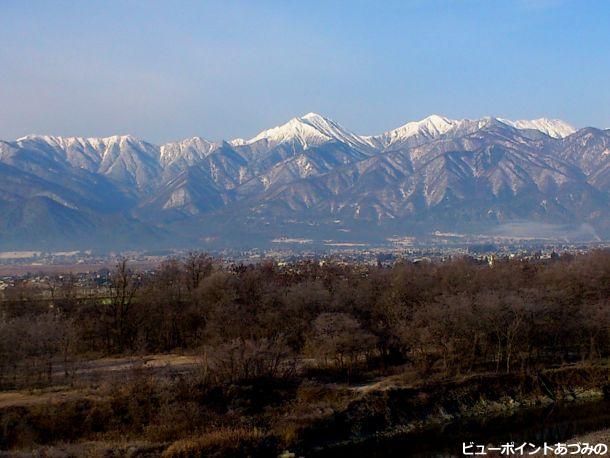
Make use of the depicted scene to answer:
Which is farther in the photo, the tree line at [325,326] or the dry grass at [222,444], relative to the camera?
the tree line at [325,326]

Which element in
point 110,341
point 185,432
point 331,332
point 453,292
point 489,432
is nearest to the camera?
point 185,432

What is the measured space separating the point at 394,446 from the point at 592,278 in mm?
36697

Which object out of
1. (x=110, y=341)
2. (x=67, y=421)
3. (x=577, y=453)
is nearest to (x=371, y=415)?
(x=577, y=453)

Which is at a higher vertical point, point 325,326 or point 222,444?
point 325,326

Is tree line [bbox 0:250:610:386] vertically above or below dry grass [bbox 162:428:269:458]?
above

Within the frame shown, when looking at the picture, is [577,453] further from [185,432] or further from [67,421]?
[67,421]

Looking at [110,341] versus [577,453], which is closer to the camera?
[577,453]

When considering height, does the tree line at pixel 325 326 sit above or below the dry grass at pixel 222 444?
above

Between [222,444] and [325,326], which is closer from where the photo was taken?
[222,444]

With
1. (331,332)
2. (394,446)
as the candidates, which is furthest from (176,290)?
(394,446)

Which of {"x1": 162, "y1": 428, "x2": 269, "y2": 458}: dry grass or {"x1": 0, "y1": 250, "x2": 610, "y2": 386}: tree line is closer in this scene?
{"x1": 162, "y1": 428, "x2": 269, "y2": 458}: dry grass

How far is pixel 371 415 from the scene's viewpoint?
118 ft

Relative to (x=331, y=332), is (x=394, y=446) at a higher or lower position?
lower

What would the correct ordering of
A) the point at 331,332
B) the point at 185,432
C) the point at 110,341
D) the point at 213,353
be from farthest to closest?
the point at 110,341 → the point at 331,332 → the point at 213,353 → the point at 185,432
